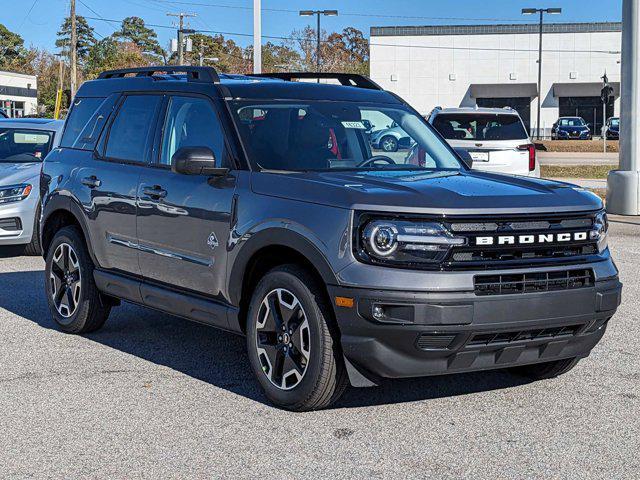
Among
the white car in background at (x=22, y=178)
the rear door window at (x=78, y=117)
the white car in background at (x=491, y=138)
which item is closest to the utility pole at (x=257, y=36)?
the white car in background at (x=491, y=138)

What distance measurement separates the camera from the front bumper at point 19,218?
39.7ft

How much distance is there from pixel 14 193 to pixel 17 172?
1.15ft

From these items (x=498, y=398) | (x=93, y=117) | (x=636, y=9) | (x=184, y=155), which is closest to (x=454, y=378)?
(x=498, y=398)

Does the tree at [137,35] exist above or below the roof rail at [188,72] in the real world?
above

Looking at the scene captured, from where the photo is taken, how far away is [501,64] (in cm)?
7756

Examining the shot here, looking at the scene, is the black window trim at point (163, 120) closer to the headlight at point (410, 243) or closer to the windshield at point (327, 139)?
the windshield at point (327, 139)

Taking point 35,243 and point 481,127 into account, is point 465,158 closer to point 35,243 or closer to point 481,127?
point 35,243

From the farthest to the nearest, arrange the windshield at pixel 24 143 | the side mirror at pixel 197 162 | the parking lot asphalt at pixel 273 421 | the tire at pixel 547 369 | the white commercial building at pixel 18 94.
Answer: the white commercial building at pixel 18 94 < the windshield at pixel 24 143 < the tire at pixel 547 369 < the side mirror at pixel 197 162 < the parking lot asphalt at pixel 273 421

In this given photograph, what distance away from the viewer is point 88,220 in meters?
7.48

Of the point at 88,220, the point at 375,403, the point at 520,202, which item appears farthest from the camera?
the point at 88,220

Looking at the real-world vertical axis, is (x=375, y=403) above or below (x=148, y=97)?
below

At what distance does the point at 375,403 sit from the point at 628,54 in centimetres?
1316

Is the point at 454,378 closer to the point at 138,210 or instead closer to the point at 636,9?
the point at 138,210

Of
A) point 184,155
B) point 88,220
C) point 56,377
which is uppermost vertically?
point 184,155
